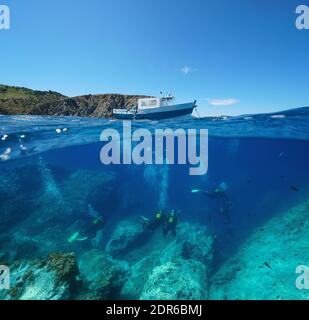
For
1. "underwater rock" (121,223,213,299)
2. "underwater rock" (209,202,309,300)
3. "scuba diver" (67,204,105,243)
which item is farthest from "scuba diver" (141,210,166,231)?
"underwater rock" (209,202,309,300)

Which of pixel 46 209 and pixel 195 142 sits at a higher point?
pixel 195 142

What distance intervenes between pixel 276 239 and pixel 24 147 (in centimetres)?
2018

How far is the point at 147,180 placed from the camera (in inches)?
1734

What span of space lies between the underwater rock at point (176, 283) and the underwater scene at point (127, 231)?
0.04m

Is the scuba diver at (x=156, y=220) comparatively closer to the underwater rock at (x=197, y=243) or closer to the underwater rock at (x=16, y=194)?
the underwater rock at (x=197, y=243)

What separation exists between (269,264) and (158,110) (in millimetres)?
19526

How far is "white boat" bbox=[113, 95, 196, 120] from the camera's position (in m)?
26.8

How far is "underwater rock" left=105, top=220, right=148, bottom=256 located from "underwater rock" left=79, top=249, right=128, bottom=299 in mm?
4099

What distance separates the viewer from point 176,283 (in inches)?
356

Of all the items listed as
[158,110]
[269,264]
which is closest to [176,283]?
[269,264]

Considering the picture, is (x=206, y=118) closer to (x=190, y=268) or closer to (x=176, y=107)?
(x=176, y=107)

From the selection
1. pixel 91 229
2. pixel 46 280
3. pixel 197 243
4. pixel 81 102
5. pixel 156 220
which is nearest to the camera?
pixel 46 280

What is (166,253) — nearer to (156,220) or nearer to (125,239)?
(156,220)
